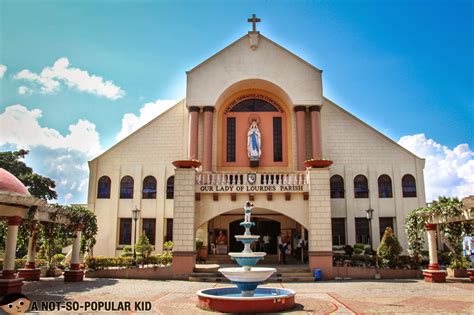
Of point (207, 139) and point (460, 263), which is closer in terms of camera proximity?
point (460, 263)

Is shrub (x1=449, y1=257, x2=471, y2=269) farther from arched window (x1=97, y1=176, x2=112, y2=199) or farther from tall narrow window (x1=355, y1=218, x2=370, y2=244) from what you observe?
arched window (x1=97, y1=176, x2=112, y2=199)

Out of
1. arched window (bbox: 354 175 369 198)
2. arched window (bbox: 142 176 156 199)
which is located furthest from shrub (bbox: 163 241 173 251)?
arched window (bbox: 354 175 369 198)

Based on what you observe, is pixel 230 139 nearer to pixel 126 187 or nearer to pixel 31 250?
pixel 126 187

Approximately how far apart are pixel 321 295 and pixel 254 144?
12.9 meters

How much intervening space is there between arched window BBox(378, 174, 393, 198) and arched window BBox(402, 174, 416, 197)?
33.9 inches

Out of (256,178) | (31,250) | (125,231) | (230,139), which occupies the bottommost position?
(31,250)

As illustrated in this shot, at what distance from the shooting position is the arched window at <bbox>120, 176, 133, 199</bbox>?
26.7m

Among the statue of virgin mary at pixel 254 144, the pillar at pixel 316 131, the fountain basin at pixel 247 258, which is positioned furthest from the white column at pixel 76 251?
the pillar at pixel 316 131

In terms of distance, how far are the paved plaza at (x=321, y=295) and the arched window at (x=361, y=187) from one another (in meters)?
9.09

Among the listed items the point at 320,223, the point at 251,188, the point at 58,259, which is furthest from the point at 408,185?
the point at 58,259

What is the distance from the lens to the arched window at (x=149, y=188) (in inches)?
1051

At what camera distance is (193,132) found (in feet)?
83.3

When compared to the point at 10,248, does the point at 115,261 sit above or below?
below

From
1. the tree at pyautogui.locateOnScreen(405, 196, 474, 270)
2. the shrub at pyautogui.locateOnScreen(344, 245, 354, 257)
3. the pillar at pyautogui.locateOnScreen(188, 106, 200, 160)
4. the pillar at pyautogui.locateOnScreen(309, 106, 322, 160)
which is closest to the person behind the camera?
the tree at pyautogui.locateOnScreen(405, 196, 474, 270)
